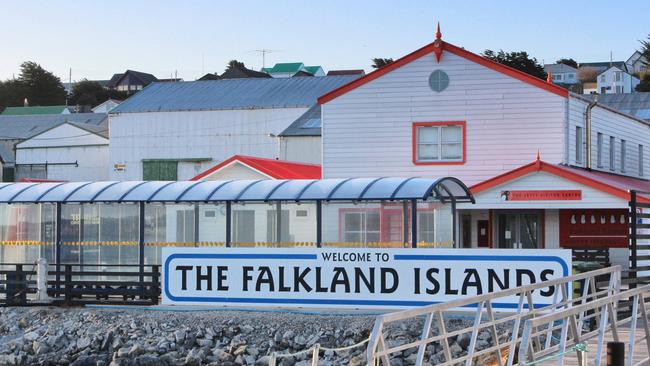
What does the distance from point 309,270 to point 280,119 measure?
4450 centimetres

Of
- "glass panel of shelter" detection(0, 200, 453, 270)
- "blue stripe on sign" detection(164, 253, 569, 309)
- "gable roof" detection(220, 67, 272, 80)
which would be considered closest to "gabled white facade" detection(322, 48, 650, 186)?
"glass panel of shelter" detection(0, 200, 453, 270)

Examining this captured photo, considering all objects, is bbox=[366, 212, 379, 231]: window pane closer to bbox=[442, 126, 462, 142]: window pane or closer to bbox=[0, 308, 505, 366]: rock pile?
bbox=[0, 308, 505, 366]: rock pile

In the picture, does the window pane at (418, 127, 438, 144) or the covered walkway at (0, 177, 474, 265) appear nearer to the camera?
the covered walkway at (0, 177, 474, 265)

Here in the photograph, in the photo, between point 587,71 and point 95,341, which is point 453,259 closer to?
point 95,341

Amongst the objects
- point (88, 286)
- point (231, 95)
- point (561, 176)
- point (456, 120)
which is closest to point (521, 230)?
point (561, 176)

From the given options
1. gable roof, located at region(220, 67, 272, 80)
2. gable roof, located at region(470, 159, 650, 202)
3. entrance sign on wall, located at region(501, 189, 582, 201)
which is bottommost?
entrance sign on wall, located at region(501, 189, 582, 201)

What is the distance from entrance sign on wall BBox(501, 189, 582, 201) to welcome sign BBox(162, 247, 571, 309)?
1113 centimetres

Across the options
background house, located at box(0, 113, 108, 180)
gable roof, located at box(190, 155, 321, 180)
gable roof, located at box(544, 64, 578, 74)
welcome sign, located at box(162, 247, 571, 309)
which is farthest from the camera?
gable roof, located at box(544, 64, 578, 74)

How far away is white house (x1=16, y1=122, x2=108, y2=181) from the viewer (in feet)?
276

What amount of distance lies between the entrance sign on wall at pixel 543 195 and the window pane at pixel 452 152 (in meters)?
2.68

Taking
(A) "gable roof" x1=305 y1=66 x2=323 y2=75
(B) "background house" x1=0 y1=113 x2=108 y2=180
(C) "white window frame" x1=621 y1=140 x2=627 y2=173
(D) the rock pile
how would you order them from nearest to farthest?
(D) the rock pile < (C) "white window frame" x1=621 y1=140 x2=627 y2=173 < (B) "background house" x1=0 y1=113 x2=108 y2=180 < (A) "gable roof" x1=305 y1=66 x2=323 y2=75

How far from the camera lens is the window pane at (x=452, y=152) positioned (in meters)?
38.5

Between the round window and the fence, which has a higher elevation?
the round window

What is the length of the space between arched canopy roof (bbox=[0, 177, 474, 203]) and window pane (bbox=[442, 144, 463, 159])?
8.68 m
